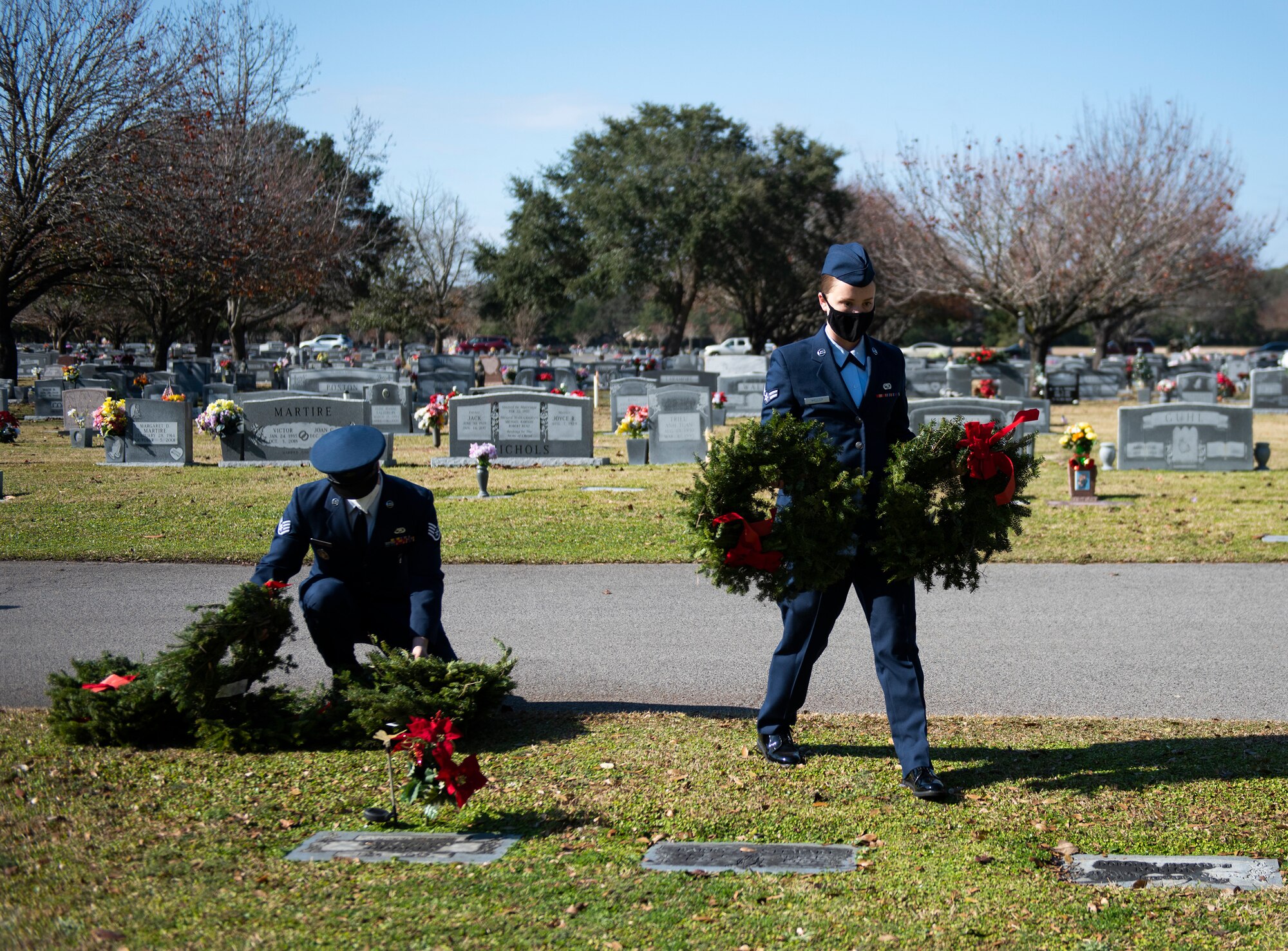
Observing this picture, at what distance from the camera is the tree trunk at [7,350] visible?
1119 inches

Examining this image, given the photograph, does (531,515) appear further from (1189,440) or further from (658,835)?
(1189,440)

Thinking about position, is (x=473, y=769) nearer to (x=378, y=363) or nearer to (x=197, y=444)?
(x=197, y=444)

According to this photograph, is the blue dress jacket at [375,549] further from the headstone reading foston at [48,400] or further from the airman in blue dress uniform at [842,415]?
the headstone reading foston at [48,400]

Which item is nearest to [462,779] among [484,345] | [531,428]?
[531,428]

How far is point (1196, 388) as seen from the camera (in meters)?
31.4

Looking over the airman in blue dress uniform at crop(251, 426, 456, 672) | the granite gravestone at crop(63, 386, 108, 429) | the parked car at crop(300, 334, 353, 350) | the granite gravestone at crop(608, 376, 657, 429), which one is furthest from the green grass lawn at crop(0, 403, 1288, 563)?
the parked car at crop(300, 334, 353, 350)

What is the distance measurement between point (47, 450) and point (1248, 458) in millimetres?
18144

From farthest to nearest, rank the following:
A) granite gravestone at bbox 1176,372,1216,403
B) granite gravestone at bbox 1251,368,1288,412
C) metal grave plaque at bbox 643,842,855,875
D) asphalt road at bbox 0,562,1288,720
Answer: granite gravestone at bbox 1251,368,1288,412, granite gravestone at bbox 1176,372,1216,403, asphalt road at bbox 0,562,1288,720, metal grave plaque at bbox 643,842,855,875

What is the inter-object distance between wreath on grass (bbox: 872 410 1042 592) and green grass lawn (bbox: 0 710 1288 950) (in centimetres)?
86

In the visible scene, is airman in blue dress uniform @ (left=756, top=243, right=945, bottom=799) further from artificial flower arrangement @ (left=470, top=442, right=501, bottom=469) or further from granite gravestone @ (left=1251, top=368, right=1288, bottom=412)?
granite gravestone @ (left=1251, top=368, right=1288, bottom=412)

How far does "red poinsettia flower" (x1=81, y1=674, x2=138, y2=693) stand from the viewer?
16.2 feet

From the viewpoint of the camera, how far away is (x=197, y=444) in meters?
21.8

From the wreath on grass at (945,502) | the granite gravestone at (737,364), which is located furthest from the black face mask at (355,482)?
the granite gravestone at (737,364)

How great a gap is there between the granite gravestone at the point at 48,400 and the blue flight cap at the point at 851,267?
25.8 metres
